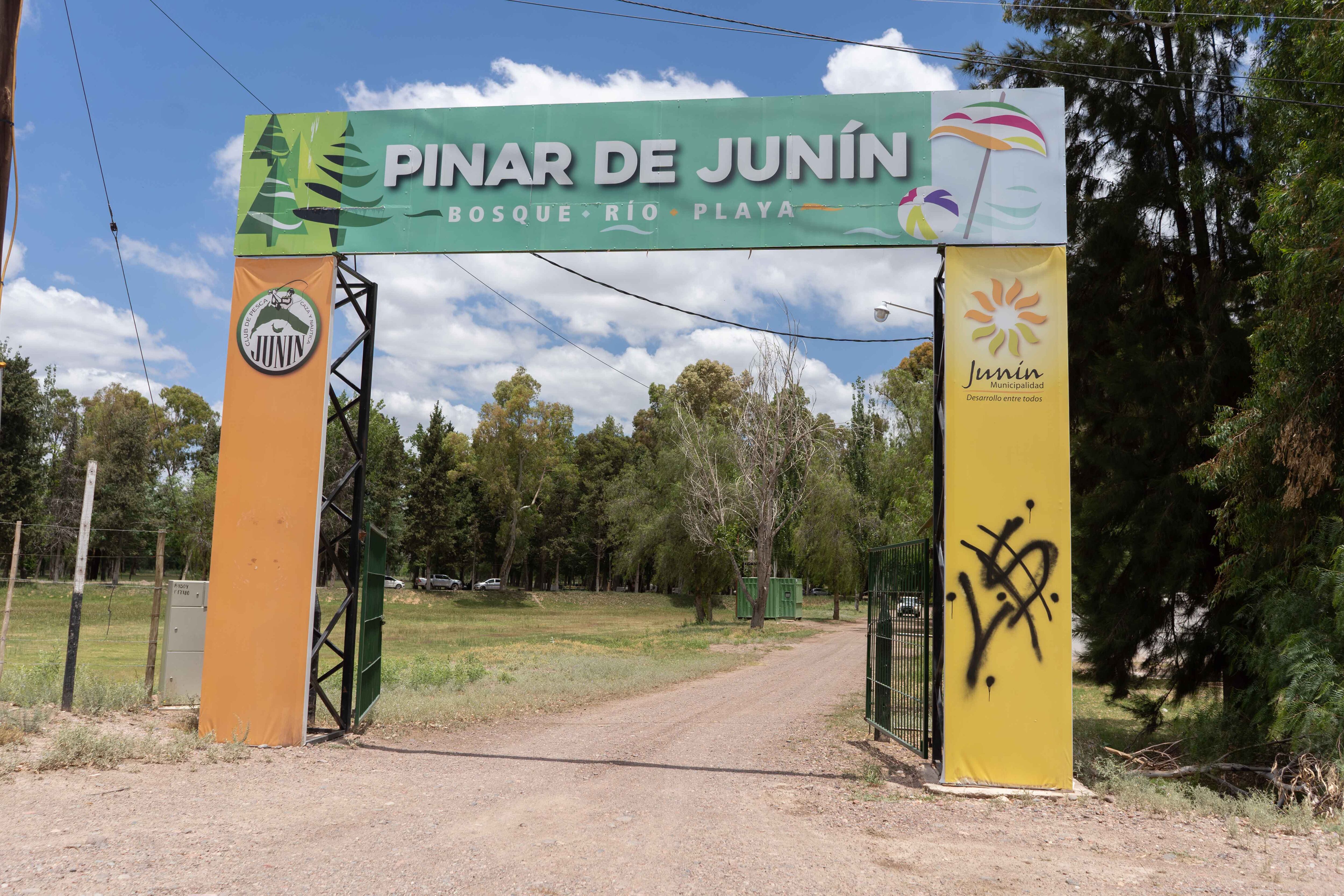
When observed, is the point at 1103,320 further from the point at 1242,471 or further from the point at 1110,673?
the point at 1110,673

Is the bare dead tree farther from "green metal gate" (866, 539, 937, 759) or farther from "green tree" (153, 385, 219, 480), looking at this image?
"green tree" (153, 385, 219, 480)

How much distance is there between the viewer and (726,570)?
1432 inches

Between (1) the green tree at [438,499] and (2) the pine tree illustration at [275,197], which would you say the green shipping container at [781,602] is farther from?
(2) the pine tree illustration at [275,197]

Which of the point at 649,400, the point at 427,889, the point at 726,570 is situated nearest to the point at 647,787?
the point at 427,889

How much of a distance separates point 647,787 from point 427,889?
3257 mm

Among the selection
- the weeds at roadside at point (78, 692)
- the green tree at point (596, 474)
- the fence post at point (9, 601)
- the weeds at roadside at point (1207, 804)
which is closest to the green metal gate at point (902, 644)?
the weeds at roadside at point (1207, 804)

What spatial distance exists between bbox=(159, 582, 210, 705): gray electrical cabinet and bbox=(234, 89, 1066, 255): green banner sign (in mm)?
4427

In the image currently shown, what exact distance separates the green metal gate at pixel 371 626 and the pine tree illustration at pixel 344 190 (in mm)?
3545

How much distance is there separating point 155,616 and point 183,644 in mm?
590

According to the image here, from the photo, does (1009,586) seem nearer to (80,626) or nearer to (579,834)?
(579,834)

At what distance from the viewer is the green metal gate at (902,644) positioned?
926cm

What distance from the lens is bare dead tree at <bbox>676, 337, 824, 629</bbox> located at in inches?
1245

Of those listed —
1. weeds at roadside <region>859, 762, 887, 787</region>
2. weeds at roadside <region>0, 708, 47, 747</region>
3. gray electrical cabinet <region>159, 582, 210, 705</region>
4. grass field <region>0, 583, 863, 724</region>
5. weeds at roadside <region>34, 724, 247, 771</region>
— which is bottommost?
grass field <region>0, 583, 863, 724</region>

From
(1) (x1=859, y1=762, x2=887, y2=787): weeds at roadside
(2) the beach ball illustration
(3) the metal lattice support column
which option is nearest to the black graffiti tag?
(1) (x1=859, y1=762, x2=887, y2=787): weeds at roadside
